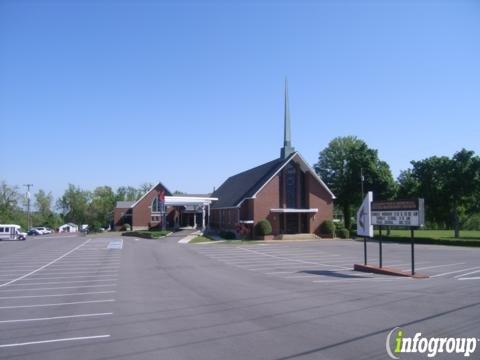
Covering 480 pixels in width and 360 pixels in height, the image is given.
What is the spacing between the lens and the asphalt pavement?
8031mm

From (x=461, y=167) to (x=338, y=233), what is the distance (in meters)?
15.6

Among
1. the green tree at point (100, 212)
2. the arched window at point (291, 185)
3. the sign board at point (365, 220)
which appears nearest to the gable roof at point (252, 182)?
the arched window at point (291, 185)

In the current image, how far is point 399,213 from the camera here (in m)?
21.6

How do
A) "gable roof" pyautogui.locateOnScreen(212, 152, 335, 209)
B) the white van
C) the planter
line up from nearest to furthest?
the planter, "gable roof" pyautogui.locateOnScreen(212, 152, 335, 209), the white van

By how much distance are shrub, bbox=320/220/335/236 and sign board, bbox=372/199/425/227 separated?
1097 inches

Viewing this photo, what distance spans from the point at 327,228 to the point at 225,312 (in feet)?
134

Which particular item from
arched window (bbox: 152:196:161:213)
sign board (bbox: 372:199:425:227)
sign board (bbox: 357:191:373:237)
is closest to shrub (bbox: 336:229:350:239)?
sign board (bbox: 357:191:373:237)

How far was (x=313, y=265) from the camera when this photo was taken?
945 inches

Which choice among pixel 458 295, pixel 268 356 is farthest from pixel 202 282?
pixel 268 356

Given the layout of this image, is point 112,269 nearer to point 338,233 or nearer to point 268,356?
point 268,356

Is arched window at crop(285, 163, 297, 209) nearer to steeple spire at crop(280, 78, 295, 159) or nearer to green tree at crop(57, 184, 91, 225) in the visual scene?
steeple spire at crop(280, 78, 295, 159)

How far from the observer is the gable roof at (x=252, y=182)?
161ft

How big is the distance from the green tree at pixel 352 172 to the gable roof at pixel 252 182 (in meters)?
11.2

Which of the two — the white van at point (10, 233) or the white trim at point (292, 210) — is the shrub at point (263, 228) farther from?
the white van at point (10, 233)
